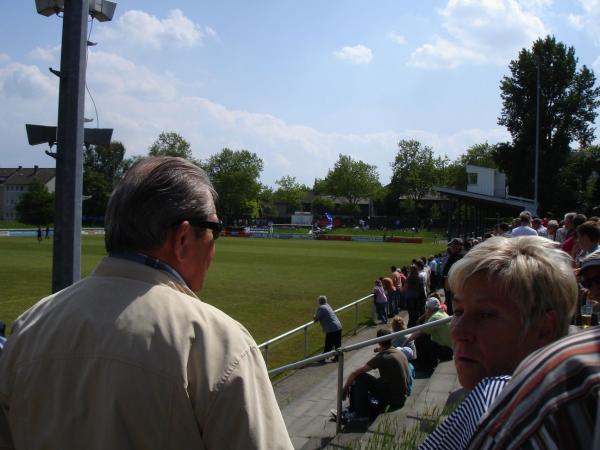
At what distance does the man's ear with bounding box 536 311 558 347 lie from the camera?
6.12 ft

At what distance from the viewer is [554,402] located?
3.12 feet

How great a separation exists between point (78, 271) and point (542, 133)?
2277 inches

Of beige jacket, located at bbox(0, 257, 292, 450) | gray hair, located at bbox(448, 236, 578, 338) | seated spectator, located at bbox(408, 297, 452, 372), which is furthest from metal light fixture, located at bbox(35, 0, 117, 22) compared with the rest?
seated spectator, located at bbox(408, 297, 452, 372)

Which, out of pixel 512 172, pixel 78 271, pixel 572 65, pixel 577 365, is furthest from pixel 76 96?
pixel 572 65

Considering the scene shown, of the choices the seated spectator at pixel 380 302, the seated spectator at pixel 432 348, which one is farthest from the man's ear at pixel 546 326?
the seated spectator at pixel 380 302

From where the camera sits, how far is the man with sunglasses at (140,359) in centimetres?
157

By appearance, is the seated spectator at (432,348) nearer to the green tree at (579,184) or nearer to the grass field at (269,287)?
the grass field at (269,287)

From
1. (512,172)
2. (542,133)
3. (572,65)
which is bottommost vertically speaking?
(512,172)

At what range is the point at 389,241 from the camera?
78.9 m

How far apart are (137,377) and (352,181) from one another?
148726 mm

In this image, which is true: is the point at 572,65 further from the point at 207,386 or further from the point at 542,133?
the point at 207,386

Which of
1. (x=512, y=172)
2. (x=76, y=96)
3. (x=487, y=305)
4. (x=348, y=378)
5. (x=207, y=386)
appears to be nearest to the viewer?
(x=207, y=386)

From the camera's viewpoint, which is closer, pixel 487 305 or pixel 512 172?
pixel 487 305

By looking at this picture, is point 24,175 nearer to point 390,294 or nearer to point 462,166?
point 462,166
